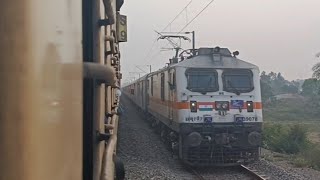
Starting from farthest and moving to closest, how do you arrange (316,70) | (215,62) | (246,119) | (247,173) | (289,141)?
(316,70) < (289,141) < (215,62) < (246,119) < (247,173)

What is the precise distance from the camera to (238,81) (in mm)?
11320

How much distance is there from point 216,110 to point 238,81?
96 cm

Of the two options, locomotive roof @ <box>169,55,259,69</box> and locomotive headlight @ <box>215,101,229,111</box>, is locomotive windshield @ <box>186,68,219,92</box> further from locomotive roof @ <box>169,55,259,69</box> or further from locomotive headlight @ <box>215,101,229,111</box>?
locomotive headlight @ <box>215,101,229,111</box>

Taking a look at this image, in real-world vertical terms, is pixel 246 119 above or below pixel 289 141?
above

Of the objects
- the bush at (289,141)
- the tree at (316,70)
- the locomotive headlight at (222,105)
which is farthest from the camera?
the tree at (316,70)

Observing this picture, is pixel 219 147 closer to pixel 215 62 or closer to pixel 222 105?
pixel 222 105

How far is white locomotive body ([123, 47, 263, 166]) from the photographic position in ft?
36.2

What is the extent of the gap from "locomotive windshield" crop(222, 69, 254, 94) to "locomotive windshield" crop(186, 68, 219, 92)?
27 centimetres

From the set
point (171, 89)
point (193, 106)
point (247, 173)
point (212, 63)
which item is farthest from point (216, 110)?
point (247, 173)

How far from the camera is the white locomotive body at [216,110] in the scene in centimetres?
1104

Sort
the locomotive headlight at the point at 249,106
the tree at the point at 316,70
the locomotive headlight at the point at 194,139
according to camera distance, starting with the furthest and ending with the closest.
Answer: the tree at the point at 316,70 < the locomotive headlight at the point at 249,106 < the locomotive headlight at the point at 194,139

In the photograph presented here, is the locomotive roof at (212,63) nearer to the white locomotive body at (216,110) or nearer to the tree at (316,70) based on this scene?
the white locomotive body at (216,110)

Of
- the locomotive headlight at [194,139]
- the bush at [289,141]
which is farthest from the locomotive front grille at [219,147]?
the bush at [289,141]

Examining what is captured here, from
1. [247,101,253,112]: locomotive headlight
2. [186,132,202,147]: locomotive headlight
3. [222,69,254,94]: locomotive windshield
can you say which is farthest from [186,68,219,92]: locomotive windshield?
[186,132,202,147]: locomotive headlight
